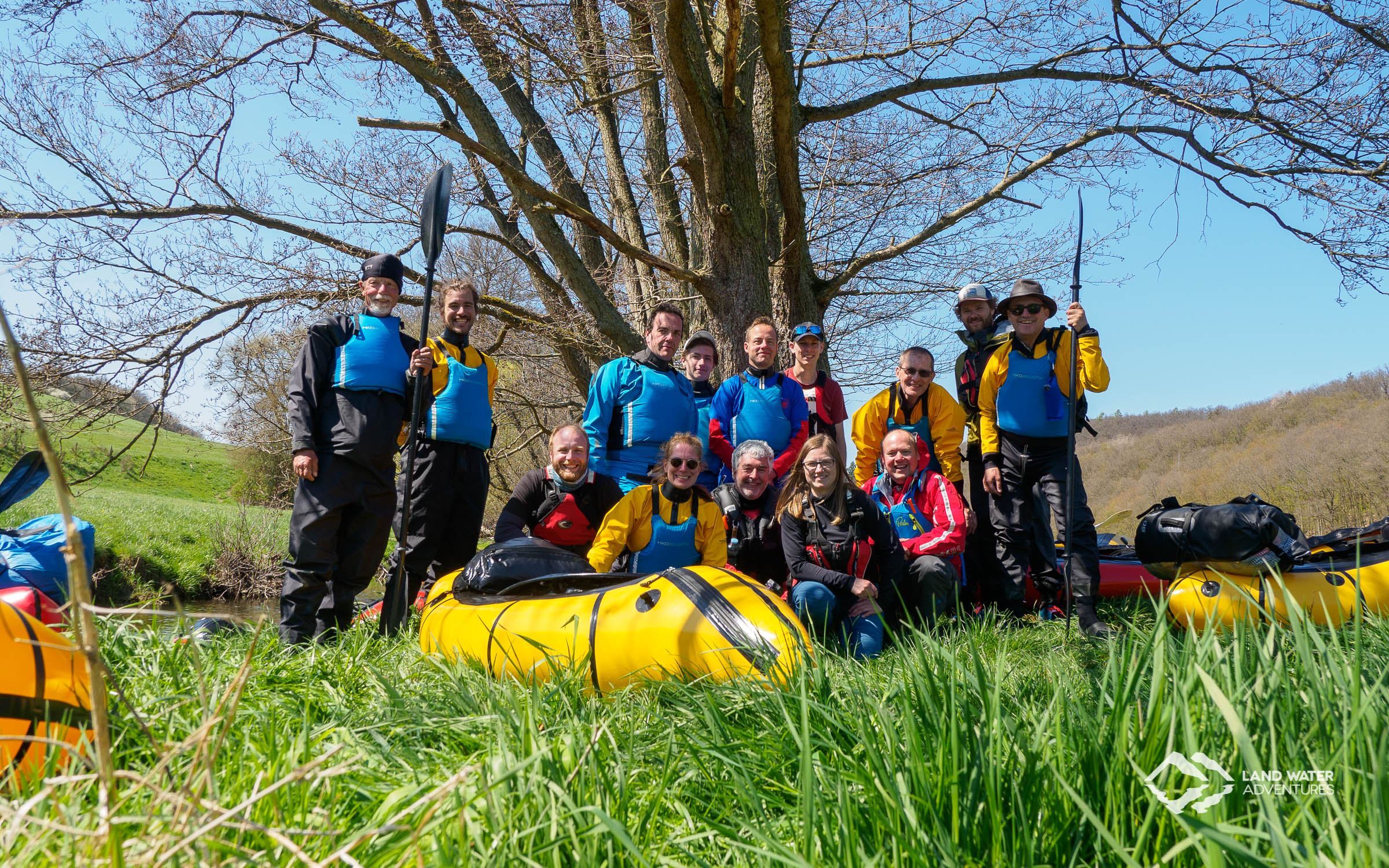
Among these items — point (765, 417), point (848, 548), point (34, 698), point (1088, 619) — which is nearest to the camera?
point (34, 698)

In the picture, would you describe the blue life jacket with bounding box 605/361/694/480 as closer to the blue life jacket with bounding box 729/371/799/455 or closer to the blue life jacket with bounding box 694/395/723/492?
the blue life jacket with bounding box 694/395/723/492

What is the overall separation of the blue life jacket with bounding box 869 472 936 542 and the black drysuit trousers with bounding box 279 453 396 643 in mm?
2711

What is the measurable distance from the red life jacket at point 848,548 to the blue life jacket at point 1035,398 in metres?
1.32

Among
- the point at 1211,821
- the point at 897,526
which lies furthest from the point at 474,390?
the point at 1211,821

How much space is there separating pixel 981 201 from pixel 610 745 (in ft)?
23.3

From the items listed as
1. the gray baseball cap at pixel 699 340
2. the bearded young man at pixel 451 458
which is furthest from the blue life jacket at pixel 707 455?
the bearded young man at pixel 451 458

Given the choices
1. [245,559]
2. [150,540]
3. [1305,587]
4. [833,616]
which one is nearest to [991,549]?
[1305,587]

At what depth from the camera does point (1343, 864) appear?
0.99m

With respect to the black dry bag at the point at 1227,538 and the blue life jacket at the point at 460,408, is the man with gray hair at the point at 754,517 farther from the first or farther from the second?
the black dry bag at the point at 1227,538

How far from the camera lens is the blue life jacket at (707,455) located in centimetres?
519

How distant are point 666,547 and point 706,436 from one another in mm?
1246

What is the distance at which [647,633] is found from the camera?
268 cm

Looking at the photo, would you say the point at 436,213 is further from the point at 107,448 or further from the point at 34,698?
the point at 107,448

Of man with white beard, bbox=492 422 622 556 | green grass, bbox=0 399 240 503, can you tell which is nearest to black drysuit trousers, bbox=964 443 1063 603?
man with white beard, bbox=492 422 622 556
